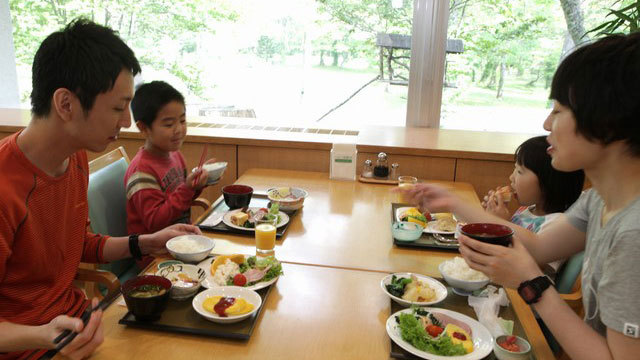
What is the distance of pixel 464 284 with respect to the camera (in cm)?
133

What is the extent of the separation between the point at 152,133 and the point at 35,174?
82 cm

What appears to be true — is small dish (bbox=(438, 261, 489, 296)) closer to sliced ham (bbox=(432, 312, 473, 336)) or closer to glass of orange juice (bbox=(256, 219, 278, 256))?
sliced ham (bbox=(432, 312, 473, 336))

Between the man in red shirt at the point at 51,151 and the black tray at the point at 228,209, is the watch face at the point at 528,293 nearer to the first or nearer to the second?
the black tray at the point at 228,209

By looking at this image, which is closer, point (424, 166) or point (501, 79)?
point (424, 166)

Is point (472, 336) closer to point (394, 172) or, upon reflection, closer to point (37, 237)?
point (37, 237)

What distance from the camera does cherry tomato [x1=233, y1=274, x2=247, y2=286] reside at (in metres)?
1.32

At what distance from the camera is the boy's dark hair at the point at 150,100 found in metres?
2.00

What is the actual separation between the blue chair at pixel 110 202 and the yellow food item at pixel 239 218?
516 millimetres

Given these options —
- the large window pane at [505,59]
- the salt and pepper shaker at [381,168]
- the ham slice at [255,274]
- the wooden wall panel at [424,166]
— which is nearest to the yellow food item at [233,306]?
the ham slice at [255,274]

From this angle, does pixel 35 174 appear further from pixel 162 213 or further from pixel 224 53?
pixel 224 53

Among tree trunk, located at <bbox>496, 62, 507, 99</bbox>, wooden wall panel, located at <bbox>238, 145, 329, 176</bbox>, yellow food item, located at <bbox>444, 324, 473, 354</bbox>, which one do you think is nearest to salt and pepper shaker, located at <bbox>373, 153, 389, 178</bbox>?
wooden wall panel, located at <bbox>238, 145, 329, 176</bbox>

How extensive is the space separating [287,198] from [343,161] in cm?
53

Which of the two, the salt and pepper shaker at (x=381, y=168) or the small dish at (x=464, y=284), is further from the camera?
the salt and pepper shaker at (x=381, y=168)

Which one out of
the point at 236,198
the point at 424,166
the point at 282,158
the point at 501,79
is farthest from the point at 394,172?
the point at 501,79
